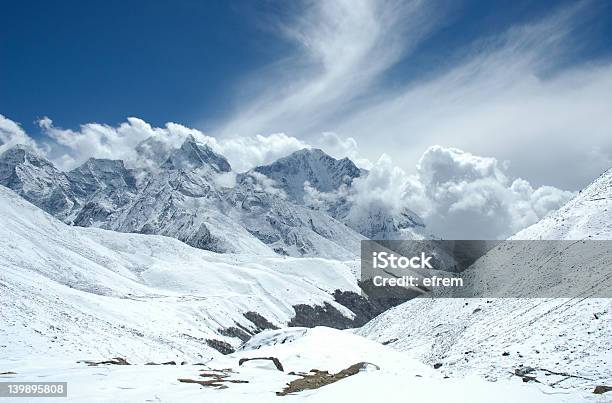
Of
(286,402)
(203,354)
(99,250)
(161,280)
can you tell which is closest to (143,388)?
(286,402)

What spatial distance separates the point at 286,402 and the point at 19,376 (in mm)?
12566

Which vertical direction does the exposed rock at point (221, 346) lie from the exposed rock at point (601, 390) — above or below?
above

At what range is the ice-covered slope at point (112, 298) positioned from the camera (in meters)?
44.8

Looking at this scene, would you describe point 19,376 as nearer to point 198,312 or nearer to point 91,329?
point 91,329

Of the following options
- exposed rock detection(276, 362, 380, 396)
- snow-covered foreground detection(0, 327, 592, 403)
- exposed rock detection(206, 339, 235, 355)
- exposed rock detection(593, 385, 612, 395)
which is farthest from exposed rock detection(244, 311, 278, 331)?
exposed rock detection(593, 385, 612, 395)

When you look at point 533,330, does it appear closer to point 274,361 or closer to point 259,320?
point 274,361

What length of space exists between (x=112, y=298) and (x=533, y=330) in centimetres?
8953

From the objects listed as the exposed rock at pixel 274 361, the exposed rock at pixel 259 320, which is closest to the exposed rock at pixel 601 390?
the exposed rock at pixel 274 361

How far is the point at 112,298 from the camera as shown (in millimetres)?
99500

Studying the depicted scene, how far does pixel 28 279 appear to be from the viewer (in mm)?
81500

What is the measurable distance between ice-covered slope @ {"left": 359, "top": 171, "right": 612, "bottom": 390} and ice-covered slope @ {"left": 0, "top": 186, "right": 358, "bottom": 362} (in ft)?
96.0

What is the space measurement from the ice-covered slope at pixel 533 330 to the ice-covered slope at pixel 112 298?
1152 inches

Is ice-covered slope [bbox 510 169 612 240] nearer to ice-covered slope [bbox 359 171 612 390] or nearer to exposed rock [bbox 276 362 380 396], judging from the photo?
ice-covered slope [bbox 359 171 612 390]

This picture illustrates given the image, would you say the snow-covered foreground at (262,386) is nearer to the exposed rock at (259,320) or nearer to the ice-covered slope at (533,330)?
the ice-covered slope at (533,330)
